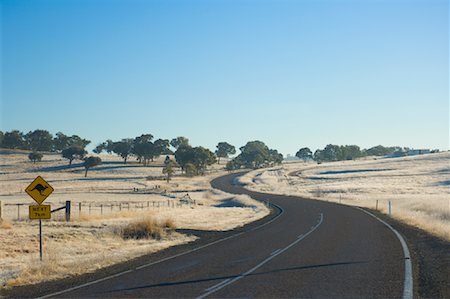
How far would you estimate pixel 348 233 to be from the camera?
77.3 feet

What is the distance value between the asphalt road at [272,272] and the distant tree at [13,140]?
6815 inches

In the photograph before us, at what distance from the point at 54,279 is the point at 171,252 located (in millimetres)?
5456

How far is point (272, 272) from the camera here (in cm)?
1325

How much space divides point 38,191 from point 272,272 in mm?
8378

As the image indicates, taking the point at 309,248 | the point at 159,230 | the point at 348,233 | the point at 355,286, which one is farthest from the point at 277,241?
the point at 355,286

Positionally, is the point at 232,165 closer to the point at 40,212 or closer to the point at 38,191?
the point at 38,191

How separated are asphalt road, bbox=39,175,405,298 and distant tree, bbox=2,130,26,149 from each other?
173 meters

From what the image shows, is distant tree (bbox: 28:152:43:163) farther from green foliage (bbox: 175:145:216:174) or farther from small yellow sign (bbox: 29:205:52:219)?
small yellow sign (bbox: 29:205:52:219)

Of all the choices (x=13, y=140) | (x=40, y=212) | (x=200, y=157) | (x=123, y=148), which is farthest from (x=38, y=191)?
(x=13, y=140)

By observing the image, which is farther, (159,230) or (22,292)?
(159,230)

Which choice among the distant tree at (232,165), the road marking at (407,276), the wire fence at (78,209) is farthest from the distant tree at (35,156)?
the road marking at (407,276)

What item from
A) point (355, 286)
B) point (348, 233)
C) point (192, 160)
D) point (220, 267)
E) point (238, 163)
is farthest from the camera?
point (238, 163)

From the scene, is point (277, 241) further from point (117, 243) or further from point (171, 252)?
point (117, 243)

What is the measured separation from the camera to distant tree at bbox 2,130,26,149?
17788 cm
